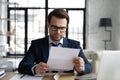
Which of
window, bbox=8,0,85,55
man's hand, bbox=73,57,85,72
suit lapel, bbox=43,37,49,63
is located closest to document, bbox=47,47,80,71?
man's hand, bbox=73,57,85,72

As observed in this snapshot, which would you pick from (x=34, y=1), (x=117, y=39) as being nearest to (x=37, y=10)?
(x=34, y=1)

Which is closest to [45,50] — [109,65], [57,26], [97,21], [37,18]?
[57,26]

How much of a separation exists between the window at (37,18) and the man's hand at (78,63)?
5.89m

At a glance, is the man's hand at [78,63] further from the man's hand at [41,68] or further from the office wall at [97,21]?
the office wall at [97,21]

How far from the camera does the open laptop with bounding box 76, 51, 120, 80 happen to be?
4.04 feet

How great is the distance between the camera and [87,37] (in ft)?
24.0

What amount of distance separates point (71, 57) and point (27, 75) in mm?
342

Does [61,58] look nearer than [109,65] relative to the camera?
No

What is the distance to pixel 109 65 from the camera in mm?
1244

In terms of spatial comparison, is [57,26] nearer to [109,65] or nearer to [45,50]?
[45,50]

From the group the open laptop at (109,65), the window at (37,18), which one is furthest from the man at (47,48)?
the window at (37,18)

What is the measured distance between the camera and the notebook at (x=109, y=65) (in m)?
1.23

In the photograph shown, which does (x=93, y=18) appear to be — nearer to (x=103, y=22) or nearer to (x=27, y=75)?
(x=103, y=22)

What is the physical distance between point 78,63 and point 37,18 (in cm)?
624
